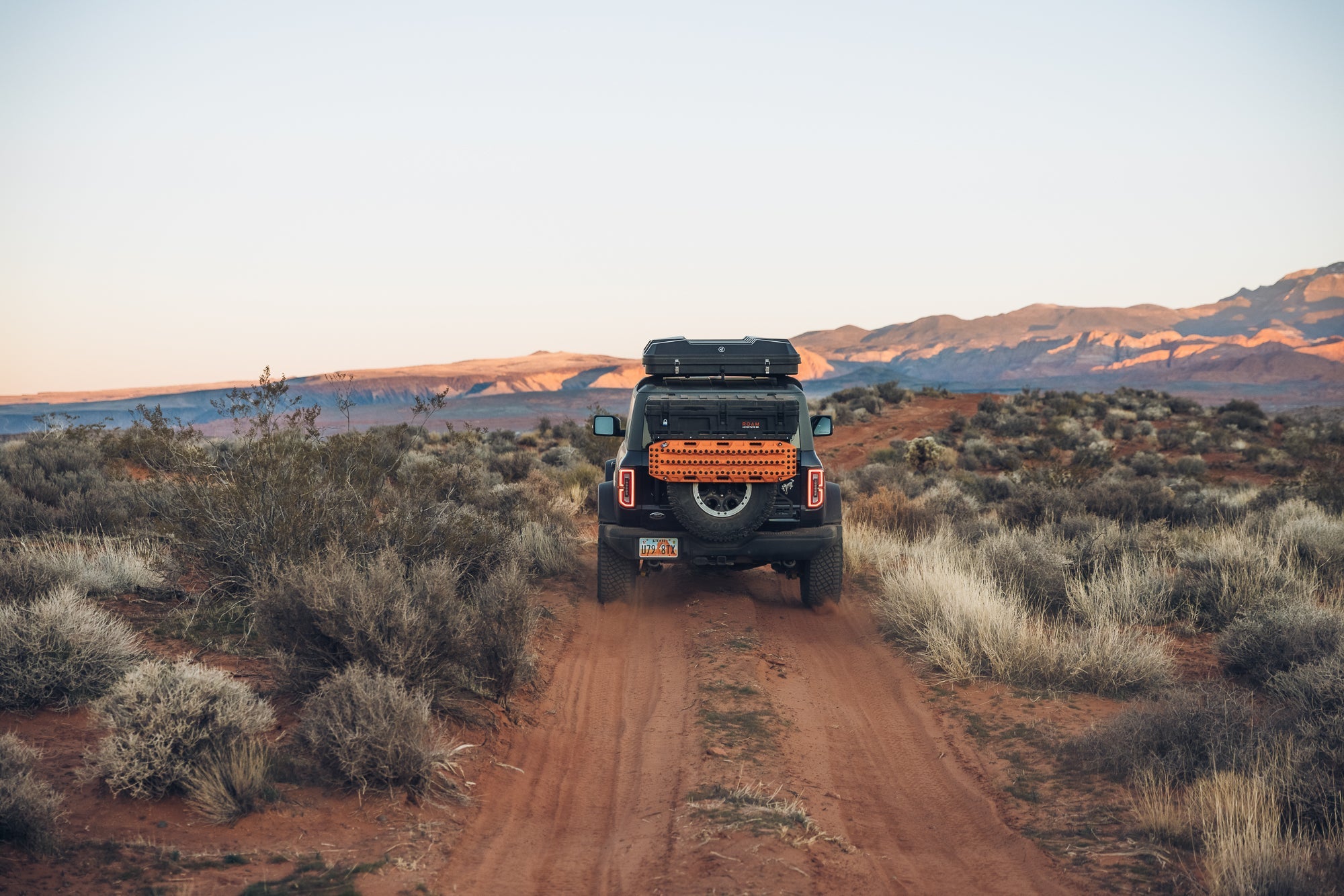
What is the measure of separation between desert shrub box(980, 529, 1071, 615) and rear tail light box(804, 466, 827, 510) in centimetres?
207

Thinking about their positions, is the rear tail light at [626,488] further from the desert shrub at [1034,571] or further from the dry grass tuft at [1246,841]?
the dry grass tuft at [1246,841]

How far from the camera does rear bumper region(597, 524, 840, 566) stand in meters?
8.40

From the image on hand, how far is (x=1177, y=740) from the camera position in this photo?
507 centimetres

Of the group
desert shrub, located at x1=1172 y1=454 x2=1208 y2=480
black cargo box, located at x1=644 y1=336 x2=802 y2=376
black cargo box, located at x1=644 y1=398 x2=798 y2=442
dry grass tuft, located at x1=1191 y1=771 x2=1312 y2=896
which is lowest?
desert shrub, located at x1=1172 y1=454 x2=1208 y2=480

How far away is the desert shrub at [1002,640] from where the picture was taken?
670 centimetres

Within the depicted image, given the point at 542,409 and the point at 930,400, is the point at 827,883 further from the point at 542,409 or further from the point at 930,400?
the point at 542,409

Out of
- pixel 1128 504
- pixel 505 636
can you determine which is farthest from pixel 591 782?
pixel 1128 504

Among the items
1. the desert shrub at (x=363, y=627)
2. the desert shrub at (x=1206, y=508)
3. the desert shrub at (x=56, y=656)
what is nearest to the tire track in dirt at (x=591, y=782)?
the desert shrub at (x=363, y=627)

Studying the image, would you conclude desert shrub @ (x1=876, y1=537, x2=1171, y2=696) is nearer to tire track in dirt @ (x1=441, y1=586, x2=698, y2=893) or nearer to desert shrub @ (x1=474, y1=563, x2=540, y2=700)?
tire track in dirt @ (x1=441, y1=586, x2=698, y2=893)

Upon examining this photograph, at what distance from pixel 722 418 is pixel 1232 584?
5.39 meters

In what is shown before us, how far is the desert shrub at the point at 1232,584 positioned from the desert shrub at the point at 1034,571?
3.62 feet

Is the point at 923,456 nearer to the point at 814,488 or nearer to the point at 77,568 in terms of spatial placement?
the point at 814,488

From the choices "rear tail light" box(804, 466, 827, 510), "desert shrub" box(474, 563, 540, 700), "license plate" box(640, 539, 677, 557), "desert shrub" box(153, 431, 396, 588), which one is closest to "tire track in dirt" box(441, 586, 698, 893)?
"desert shrub" box(474, 563, 540, 700)

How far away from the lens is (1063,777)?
527 cm
